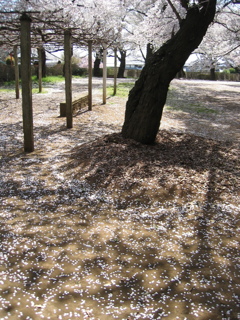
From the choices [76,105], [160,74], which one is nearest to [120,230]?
[160,74]

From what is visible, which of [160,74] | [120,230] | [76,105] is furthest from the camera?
[76,105]

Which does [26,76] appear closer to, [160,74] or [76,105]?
[160,74]

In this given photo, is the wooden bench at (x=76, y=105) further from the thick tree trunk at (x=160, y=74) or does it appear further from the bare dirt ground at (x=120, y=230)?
the thick tree trunk at (x=160, y=74)

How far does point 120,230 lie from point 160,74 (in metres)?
3.73

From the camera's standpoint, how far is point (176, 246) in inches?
138

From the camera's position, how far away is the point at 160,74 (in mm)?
6484

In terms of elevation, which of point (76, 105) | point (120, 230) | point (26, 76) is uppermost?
point (26, 76)

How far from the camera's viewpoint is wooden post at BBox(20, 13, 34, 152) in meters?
5.91

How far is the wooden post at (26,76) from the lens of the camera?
233 inches

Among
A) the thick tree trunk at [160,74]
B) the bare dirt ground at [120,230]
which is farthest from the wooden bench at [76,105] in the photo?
the thick tree trunk at [160,74]

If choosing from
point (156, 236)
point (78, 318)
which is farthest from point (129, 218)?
point (78, 318)

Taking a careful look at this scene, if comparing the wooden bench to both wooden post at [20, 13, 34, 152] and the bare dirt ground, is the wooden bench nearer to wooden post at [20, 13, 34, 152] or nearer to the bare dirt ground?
the bare dirt ground

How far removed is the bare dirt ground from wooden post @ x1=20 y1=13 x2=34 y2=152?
0.41 m

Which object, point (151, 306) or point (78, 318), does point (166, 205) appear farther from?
point (78, 318)
